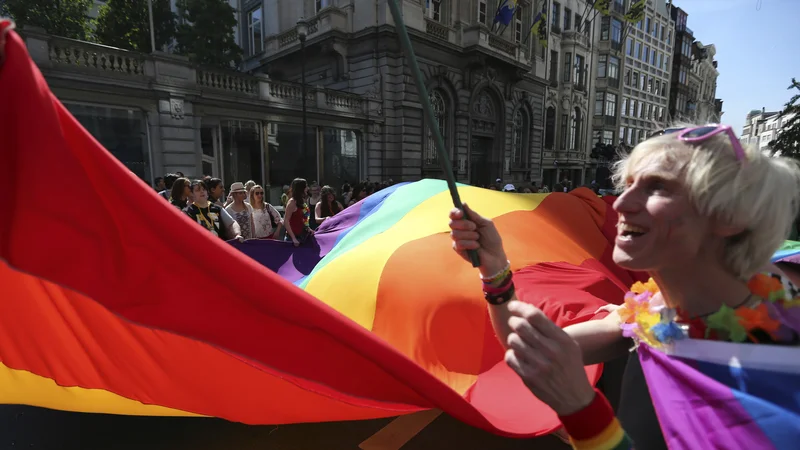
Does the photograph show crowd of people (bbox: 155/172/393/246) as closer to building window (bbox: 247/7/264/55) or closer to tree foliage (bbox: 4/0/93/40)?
tree foliage (bbox: 4/0/93/40)

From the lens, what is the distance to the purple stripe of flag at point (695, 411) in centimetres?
101

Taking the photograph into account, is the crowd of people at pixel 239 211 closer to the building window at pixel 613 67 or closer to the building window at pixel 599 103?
the building window at pixel 599 103

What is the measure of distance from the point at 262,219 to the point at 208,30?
61.4 ft

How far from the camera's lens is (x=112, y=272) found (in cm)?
140

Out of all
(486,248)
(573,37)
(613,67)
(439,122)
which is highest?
(573,37)

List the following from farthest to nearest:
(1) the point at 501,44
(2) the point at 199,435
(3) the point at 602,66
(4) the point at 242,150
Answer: (3) the point at 602,66 < (1) the point at 501,44 < (4) the point at 242,150 < (2) the point at 199,435

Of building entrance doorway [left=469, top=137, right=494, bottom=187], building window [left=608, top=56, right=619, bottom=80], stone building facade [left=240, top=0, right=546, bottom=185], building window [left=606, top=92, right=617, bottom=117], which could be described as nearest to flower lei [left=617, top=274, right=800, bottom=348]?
stone building facade [left=240, top=0, right=546, bottom=185]

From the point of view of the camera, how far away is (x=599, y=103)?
37.4 m

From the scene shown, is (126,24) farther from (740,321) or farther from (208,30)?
(740,321)

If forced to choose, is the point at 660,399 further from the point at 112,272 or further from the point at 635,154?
the point at 112,272

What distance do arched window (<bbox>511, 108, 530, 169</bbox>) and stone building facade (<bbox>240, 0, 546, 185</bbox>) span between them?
0.32m

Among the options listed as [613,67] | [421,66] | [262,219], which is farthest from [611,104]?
[262,219]

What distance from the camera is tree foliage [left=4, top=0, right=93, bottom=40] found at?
57.7ft

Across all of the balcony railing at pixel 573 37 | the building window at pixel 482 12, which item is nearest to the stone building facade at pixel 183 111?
the building window at pixel 482 12
